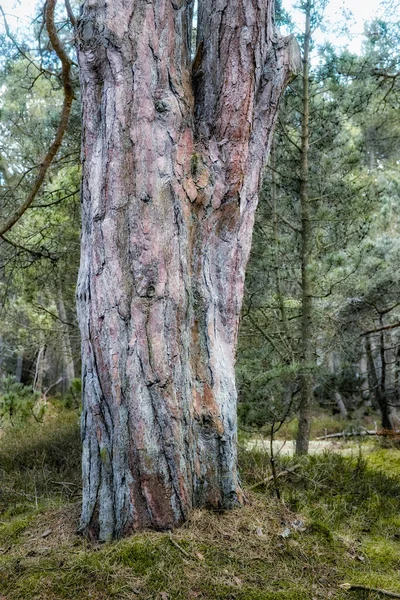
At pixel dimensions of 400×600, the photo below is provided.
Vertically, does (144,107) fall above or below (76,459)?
above

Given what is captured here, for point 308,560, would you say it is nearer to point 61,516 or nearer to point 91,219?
point 61,516

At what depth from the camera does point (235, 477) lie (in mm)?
2975

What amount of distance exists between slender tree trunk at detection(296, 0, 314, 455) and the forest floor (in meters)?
2.02

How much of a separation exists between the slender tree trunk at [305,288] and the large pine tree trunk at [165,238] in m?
2.74

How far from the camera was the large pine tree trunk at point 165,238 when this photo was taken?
263 centimetres

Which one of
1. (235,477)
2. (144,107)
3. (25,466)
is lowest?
(25,466)

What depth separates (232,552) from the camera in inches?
100

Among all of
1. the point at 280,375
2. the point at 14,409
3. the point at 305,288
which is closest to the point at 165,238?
the point at 280,375

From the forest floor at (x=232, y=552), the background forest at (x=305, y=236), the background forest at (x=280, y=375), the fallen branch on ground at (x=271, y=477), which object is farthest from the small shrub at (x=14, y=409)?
the fallen branch on ground at (x=271, y=477)

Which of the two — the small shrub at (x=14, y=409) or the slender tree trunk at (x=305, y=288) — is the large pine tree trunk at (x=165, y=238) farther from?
the small shrub at (x=14, y=409)

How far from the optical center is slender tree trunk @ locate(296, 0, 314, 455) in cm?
588

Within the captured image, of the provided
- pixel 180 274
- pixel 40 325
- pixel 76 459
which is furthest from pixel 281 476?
pixel 40 325

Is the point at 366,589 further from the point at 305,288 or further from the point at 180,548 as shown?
the point at 305,288

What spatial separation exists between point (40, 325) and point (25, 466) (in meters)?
5.05
